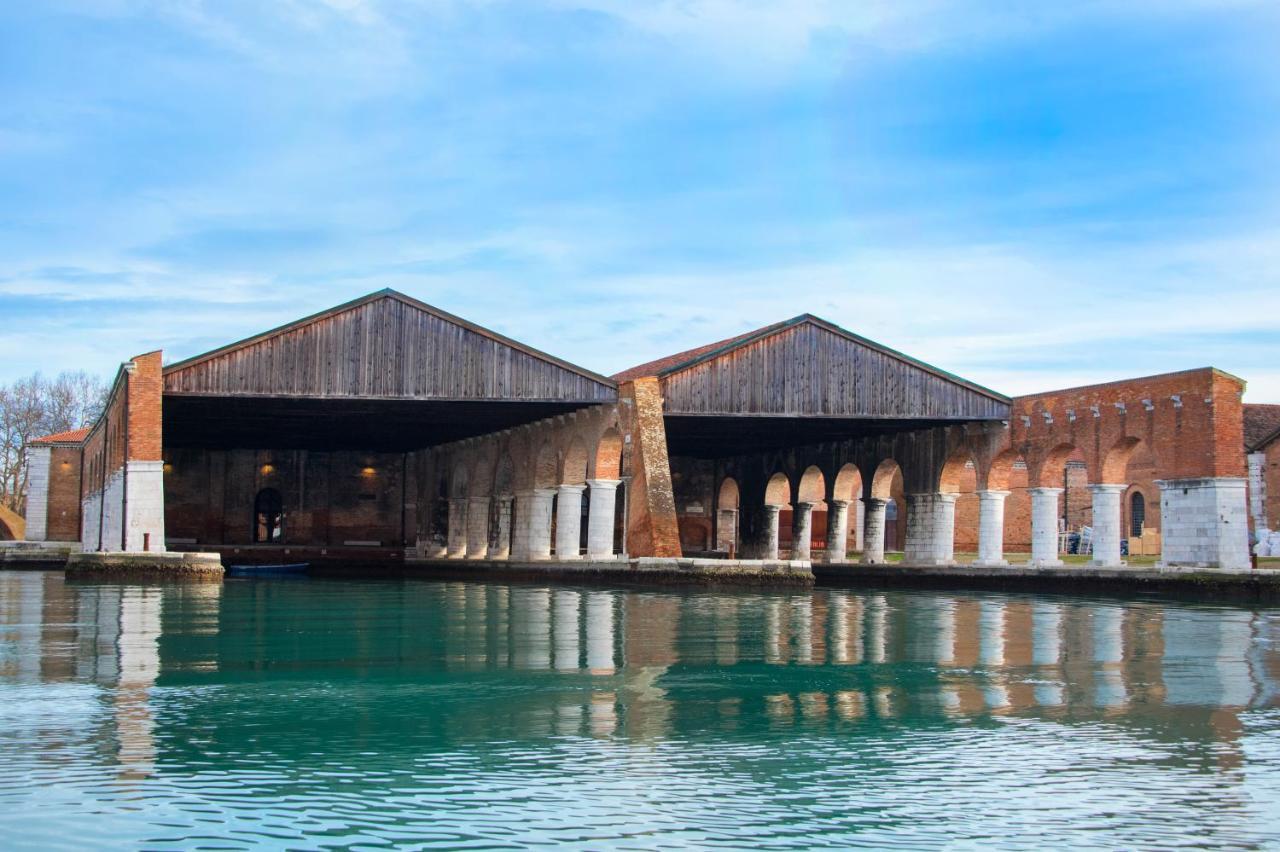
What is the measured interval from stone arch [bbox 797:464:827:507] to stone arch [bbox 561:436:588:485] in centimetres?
1051

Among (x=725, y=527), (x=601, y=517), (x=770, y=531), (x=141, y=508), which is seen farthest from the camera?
(x=725, y=527)

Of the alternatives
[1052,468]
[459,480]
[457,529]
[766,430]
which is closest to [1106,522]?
[1052,468]

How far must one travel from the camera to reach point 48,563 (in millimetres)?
53188

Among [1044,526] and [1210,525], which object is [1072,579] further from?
[1210,525]

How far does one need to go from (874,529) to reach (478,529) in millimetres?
14338

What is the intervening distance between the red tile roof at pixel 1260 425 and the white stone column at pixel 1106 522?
611 inches

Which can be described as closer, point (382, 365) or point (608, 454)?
point (382, 365)

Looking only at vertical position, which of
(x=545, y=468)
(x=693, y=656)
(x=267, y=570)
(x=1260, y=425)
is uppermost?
(x=1260, y=425)

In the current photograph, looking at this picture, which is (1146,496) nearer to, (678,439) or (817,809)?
(678,439)

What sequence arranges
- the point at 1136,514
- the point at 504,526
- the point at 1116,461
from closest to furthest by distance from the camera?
1. the point at 1116,461
2. the point at 504,526
3. the point at 1136,514

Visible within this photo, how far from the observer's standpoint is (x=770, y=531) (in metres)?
52.8

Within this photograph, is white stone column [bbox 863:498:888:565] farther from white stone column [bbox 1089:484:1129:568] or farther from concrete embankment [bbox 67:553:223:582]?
concrete embankment [bbox 67:553:223:582]

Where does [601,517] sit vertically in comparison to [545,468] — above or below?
below

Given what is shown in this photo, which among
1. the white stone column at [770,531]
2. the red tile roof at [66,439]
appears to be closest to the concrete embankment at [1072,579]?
the white stone column at [770,531]
